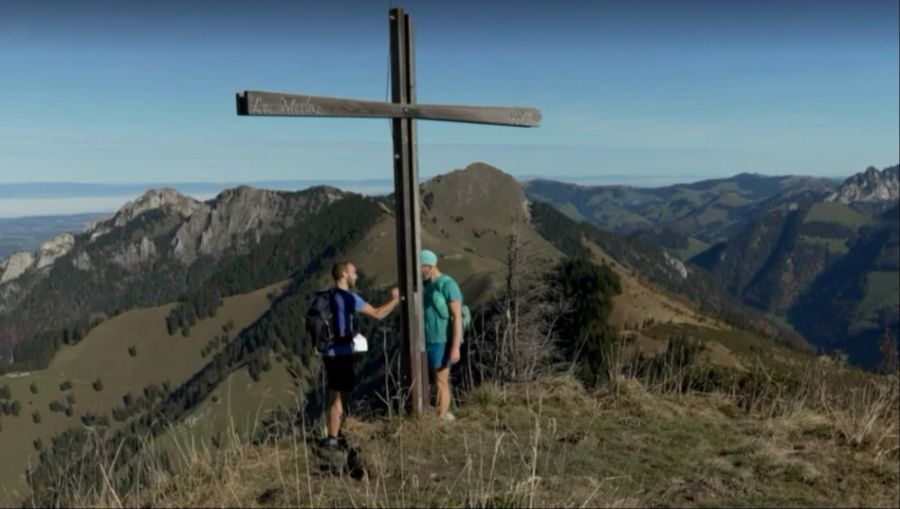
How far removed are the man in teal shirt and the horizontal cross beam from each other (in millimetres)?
1763

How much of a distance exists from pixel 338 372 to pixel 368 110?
2968mm

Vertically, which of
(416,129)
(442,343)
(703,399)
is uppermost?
(416,129)

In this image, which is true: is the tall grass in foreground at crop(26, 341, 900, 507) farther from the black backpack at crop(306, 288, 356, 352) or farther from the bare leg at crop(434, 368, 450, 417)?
the black backpack at crop(306, 288, 356, 352)

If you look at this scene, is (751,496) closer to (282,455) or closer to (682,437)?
(682,437)

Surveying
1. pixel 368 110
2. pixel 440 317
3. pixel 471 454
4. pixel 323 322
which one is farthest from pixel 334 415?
pixel 368 110

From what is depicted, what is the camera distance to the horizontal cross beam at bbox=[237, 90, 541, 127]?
7367 millimetres

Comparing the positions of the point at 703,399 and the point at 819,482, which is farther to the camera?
the point at 703,399

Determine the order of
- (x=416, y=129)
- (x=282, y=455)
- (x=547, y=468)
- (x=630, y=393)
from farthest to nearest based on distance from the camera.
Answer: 1. (x=630, y=393)
2. (x=416, y=129)
3. (x=282, y=455)
4. (x=547, y=468)

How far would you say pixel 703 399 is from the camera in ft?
33.0

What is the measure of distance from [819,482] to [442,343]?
4516 millimetres

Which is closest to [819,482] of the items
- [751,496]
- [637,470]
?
[751,496]

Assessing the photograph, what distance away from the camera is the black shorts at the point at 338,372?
8.47 metres

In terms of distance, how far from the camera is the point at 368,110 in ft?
28.2

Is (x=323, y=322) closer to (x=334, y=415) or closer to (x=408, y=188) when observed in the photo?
(x=334, y=415)
